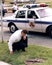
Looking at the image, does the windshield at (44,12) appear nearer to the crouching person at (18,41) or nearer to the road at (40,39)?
the road at (40,39)

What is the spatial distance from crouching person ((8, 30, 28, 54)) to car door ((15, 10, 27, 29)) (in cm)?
487

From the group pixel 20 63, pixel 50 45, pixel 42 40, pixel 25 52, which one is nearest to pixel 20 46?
pixel 25 52

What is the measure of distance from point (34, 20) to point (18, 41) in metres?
4.56

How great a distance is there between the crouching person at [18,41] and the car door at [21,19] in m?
4.87

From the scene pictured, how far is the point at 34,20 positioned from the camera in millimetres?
14031

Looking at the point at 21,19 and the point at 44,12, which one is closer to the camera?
the point at 44,12

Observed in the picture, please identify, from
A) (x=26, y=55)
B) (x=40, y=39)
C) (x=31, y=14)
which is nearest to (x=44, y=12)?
(x=31, y=14)

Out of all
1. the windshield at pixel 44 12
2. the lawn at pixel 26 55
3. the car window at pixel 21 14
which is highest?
the windshield at pixel 44 12

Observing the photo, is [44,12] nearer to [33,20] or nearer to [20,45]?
[33,20]

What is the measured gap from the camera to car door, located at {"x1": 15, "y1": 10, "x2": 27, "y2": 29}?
48.2 feet

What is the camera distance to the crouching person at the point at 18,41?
31.1ft

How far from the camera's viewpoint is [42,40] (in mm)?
13211

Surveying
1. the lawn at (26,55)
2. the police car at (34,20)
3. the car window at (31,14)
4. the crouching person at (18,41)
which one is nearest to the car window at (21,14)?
the police car at (34,20)

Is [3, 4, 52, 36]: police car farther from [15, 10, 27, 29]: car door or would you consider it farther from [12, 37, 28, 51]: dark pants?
[12, 37, 28, 51]: dark pants
